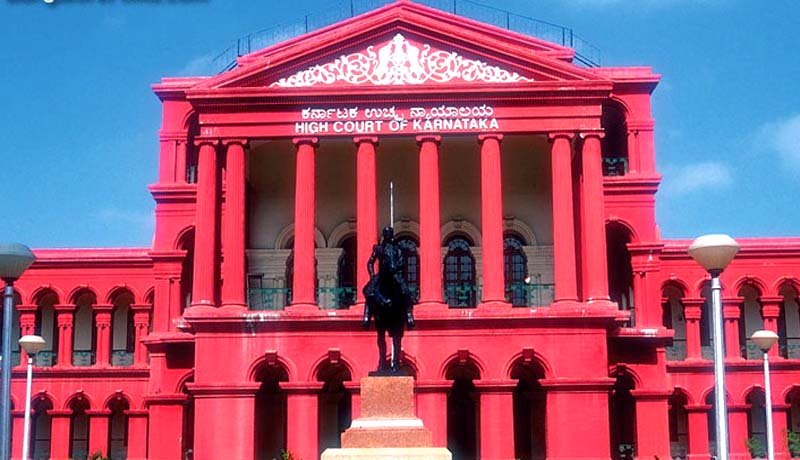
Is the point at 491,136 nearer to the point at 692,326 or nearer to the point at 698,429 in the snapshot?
the point at 692,326

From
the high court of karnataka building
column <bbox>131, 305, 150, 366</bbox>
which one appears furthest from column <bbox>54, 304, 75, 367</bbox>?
column <bbox>131, 305, 150, 366</bbox>

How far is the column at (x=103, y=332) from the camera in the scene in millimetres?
46219

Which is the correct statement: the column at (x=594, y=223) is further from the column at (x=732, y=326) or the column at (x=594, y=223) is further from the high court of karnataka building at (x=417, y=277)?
the column at (x=732, y=326)

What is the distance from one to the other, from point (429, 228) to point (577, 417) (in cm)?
712

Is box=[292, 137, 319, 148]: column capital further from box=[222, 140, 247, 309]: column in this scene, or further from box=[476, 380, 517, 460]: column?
box=[476, 380, 517, 460]: column

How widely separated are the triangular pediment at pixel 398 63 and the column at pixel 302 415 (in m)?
9.06

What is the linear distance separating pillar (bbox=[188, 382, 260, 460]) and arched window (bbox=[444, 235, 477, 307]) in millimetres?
8457

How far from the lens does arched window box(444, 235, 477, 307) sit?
132 feet

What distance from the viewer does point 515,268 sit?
4116cm

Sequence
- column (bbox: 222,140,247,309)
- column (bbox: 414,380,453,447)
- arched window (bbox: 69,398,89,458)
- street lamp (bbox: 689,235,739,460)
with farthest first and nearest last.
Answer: arched window (bbox: 69,398,89,458), column (bbox: 222,140,247,309), column (bbox: 414,380,453,447), street lamp (bbox: 689,235,739,460)

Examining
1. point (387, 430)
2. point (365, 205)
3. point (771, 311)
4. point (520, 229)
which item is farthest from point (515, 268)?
point (387, 430)

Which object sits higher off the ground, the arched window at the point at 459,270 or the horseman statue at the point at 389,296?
the arched window at the point at 459,270

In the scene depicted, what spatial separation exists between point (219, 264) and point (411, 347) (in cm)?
678

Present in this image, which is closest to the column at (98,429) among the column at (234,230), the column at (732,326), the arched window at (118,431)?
the arched window at (118,431)
